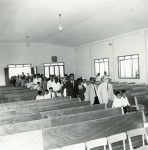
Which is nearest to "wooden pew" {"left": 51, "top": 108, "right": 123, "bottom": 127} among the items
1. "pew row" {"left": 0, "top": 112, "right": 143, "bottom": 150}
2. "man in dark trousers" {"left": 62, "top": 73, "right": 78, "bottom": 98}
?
"pew row" {"left": 0, "top": 112, "right": 143, "bottom": 150}

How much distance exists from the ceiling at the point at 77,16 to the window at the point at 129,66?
4.35 feet

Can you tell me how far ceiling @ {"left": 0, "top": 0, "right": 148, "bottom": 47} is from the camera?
844cm

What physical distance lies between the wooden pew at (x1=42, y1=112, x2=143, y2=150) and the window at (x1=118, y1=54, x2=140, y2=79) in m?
7.00

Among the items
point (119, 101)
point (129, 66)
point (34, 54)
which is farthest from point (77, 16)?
point (34, 54)

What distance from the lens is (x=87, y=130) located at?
507 cm

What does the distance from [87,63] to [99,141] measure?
13034 millimetres

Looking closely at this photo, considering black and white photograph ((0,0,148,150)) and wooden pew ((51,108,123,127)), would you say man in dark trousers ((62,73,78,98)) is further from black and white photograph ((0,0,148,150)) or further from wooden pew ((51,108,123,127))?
wooden pew ((51,108,123,127))

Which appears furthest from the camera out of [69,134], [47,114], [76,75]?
[76,75]

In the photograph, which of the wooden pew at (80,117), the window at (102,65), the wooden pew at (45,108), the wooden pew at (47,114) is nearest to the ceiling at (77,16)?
the window at (102,65)

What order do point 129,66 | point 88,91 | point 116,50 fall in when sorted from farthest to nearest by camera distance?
point 116,50 → point 129,66 → point 88,91

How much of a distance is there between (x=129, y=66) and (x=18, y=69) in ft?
25.3

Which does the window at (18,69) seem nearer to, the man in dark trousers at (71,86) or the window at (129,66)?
the window at (129,66)

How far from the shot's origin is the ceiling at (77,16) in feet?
27.7

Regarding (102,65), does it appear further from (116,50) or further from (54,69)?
(54,69)
